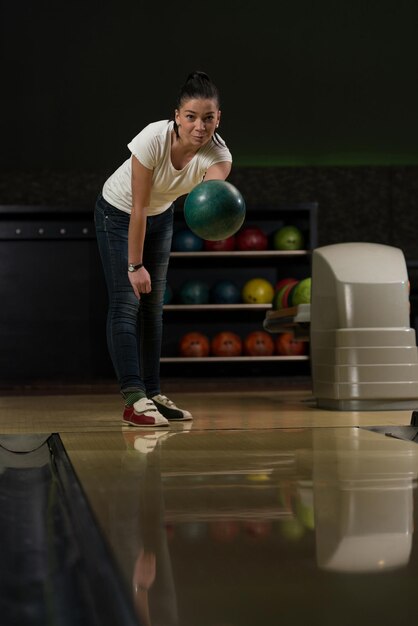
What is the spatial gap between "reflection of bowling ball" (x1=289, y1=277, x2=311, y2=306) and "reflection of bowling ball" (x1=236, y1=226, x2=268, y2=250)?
178cm

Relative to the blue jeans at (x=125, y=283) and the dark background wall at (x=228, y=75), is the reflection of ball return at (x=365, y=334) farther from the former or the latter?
the dark background wall at (x=228, y=75)

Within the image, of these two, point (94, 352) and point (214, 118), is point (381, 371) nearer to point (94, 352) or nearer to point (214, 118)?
point (214, 118)

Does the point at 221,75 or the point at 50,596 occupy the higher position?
the point at 221,75

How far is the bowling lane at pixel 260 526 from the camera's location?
0.85 metres

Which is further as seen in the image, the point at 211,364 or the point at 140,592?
the point at 211,364

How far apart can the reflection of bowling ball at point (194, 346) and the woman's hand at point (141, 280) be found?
348cm

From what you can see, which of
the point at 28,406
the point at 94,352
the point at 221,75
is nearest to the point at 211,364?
the point at 94,352

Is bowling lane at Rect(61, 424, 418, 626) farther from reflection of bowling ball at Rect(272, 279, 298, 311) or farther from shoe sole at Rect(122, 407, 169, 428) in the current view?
reflection of bowling ball at Rect(272, 279, 298, 311)

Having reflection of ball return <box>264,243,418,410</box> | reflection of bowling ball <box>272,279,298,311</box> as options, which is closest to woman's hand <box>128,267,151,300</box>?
reflection of ball return <box>264,243,418,410</box>

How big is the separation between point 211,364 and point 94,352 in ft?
2.68

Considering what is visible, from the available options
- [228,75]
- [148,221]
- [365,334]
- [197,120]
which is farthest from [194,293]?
[197,120]

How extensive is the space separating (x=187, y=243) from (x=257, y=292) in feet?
Answer: 1.83

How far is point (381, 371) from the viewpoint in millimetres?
3396

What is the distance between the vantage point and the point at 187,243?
247 inches
